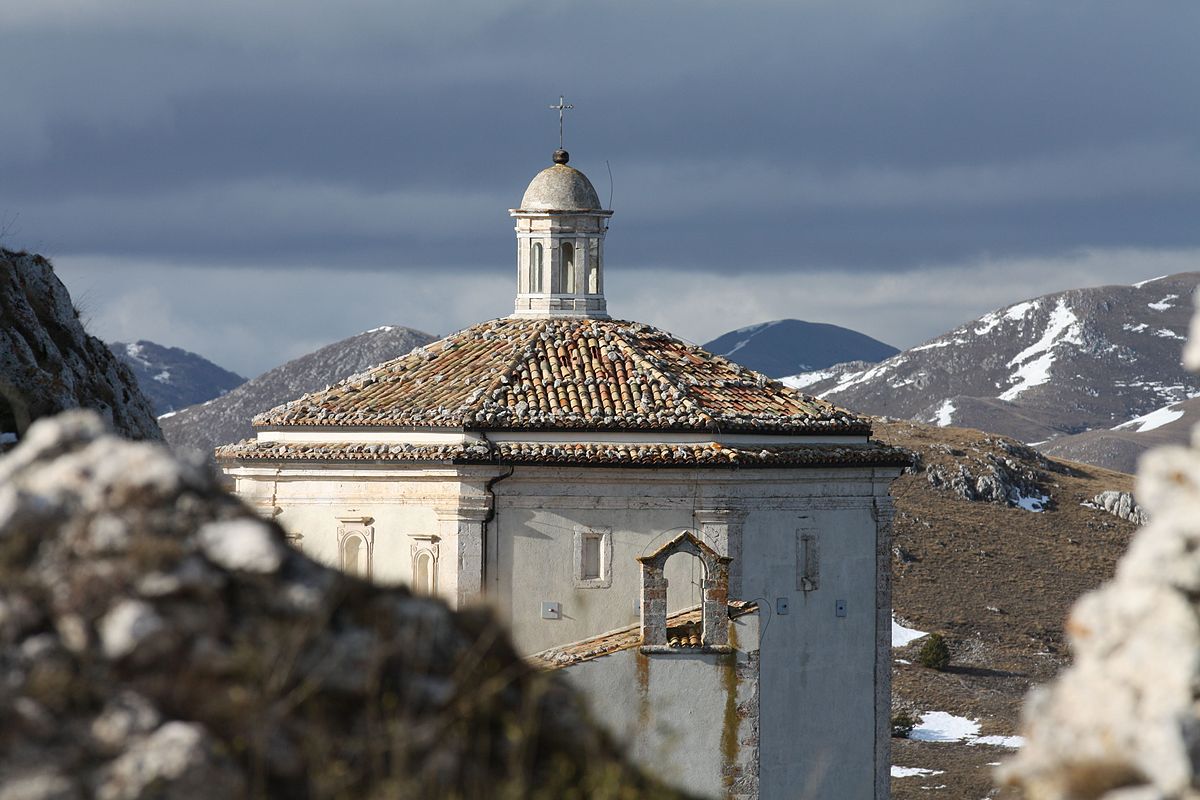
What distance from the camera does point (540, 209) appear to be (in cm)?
3186

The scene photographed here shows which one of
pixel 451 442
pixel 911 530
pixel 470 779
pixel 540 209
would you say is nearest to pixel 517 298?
pixel 540 209

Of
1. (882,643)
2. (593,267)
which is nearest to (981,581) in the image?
(593,267)

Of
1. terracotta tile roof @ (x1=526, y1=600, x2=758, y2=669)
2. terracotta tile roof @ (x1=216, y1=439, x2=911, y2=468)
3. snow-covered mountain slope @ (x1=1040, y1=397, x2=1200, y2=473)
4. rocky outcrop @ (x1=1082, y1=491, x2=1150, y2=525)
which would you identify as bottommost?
terracotta tile roof @ (x1=526, y1=600, x2=758, y2=669)

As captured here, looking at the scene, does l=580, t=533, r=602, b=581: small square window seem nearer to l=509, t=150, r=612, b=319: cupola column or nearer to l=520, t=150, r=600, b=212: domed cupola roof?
l=509, t=150, r=612, b=319: cupola column

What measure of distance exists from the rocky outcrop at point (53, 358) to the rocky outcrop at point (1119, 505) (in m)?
73.0

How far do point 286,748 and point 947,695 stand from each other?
2004 inches

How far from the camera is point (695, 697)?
23.7 metres

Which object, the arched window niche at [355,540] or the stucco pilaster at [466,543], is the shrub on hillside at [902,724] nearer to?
the arched window niche at [355,540]

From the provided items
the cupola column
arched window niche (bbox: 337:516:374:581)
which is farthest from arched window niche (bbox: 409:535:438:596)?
the cupola column

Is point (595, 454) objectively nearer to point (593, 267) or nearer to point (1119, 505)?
point (593, 267)

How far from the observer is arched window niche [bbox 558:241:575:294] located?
31797mm

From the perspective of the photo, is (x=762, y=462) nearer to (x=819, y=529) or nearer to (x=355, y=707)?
(x=819, y=529)

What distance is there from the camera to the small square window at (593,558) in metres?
26.4

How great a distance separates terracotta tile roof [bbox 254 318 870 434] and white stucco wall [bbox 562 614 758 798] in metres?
3.90
